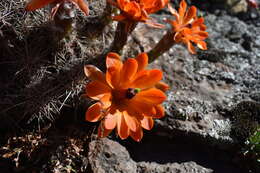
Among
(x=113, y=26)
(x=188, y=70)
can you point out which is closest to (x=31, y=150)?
(x=113, y=26)

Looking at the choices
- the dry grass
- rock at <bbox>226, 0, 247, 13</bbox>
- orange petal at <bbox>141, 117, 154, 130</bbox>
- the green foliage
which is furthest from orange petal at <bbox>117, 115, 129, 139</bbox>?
rock at <bbox>226, 0, 247, 13</bbox>

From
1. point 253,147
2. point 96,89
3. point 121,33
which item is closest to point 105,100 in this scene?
point 96,89

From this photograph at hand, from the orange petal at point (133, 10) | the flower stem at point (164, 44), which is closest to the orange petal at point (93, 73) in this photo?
the orange petal at point (133, 10)

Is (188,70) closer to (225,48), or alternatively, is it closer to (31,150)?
(225,48)

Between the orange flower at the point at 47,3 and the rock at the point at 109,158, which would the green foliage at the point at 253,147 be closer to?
the rock at the point at 109,158

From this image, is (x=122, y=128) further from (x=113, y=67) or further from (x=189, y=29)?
(x=189, y=29)

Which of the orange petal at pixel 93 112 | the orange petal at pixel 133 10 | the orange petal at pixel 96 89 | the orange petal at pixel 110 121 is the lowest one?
the orange petal at pixel 110 121

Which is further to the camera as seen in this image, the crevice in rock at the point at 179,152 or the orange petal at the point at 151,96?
the crevice in rock at the point at 179,152

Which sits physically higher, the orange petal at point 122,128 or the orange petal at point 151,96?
the orange petal at point 151,96
